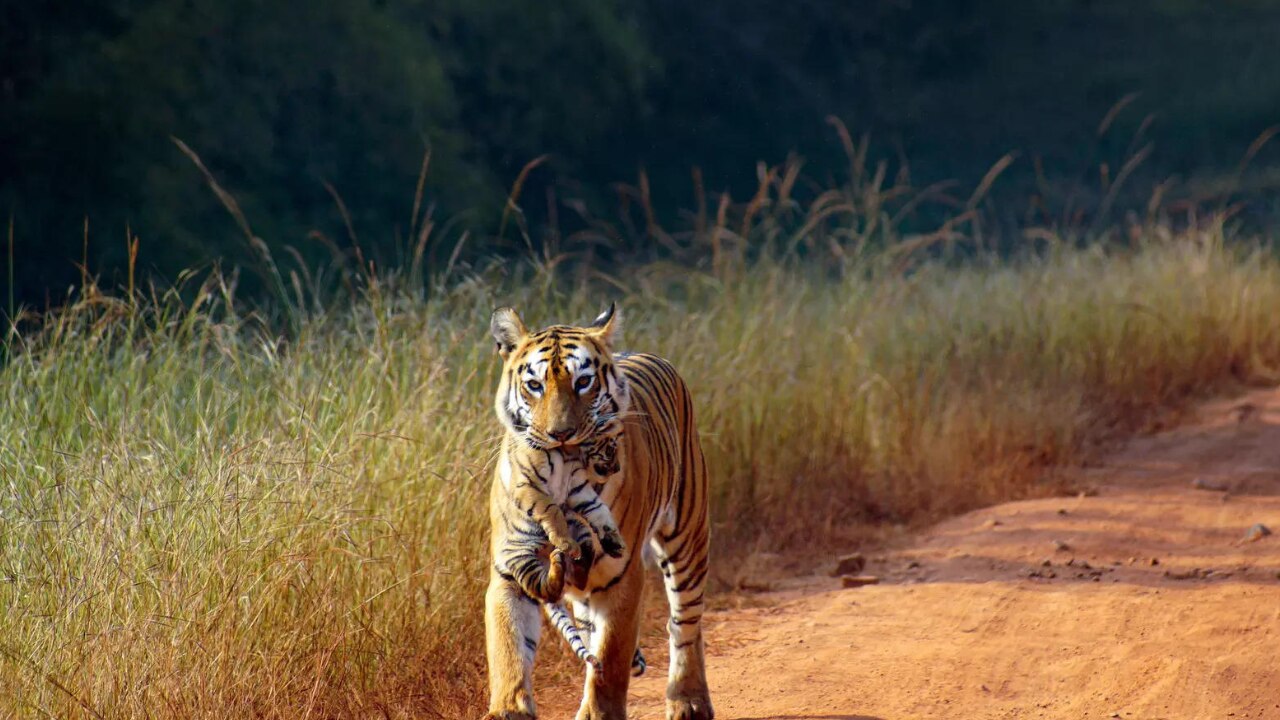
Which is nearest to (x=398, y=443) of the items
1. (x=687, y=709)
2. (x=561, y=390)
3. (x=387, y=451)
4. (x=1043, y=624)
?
(x=387, y=451)

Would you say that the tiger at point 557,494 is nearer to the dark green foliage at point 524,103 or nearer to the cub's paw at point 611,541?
the cub's paw at point 611,541

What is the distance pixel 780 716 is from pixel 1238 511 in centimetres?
327

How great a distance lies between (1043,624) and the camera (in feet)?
16.4

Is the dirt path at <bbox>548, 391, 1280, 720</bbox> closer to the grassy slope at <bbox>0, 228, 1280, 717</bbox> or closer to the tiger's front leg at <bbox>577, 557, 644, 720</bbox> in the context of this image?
the grassy slope at <bbox>0, 228, 1280, 717</bbox>

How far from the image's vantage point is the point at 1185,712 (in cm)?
413

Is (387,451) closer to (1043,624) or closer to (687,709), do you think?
(687,709)

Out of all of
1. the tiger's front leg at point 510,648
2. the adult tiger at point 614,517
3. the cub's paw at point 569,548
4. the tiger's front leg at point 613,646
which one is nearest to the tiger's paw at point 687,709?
the adult tiger at point 614,517

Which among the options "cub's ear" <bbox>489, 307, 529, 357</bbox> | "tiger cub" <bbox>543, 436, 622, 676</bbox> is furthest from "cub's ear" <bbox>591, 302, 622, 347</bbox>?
"tiger cub" <bbox>543, 436, 622, 676</bbox>

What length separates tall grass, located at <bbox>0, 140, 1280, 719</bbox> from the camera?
3.77m

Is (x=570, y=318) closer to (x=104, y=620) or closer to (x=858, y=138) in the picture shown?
(x=104, y=620)

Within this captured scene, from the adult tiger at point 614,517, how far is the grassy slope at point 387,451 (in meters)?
0.74

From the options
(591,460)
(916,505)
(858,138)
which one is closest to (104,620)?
(591,460)

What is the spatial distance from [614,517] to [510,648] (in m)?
0.44

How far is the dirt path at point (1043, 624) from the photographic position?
14.1 ft
